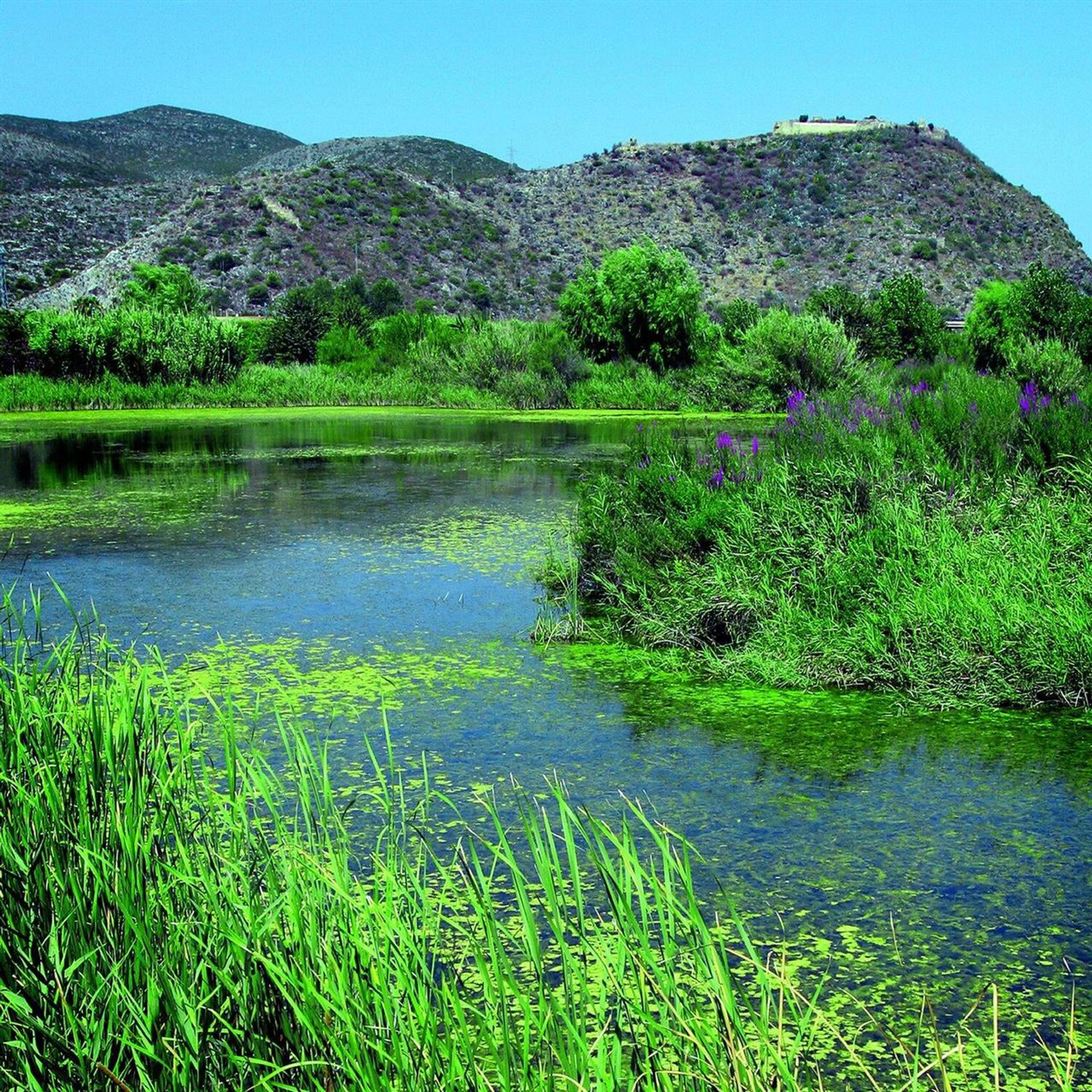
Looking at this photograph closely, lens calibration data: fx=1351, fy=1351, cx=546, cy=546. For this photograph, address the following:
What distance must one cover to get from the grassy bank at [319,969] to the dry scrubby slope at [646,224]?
174 ft

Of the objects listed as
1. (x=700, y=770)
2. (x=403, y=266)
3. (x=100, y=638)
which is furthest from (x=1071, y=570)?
(x=403, y=266)

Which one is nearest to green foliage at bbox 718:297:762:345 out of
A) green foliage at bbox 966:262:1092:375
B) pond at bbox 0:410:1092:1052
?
green foliage at bbox 966:262:1092:375

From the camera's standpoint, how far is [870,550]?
5.75 meters

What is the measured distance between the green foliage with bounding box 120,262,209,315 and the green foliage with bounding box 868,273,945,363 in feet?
67.3

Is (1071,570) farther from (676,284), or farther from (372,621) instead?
(676,284)

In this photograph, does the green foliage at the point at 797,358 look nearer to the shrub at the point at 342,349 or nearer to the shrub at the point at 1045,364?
the shrub at the point at 1045,364

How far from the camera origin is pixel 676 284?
25875 mm

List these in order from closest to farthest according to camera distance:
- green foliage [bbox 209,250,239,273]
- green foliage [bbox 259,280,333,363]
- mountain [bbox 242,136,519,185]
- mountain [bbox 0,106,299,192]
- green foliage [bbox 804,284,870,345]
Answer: green foliage [bbox 804,284,870,345] < green foliage [bbox 259,280,333,363] < green foliage [bbox 209,250,239,273] < mountain [bbox 0,106,299,192] < mountain [bbox 242,136,519,185]

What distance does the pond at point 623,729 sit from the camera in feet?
10.1

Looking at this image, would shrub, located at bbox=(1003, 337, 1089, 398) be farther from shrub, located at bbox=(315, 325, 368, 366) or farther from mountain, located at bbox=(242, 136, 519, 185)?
mountain, located at bbox=(242, 136, 519, 185)

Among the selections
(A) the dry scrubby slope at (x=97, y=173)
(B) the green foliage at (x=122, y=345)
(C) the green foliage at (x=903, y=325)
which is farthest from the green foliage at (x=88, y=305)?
(A) the dry scrubby slope at (x=97, y=173)

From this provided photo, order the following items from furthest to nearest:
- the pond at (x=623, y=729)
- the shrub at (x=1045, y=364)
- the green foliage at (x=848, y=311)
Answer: the green foliage at (x=848, y=311) → the shrub at (x=1045, y=364) → the pond at (x=623, y=729)

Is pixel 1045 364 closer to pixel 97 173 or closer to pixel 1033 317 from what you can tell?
pixel 1033 317

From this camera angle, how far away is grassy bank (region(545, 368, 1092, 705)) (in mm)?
5047
